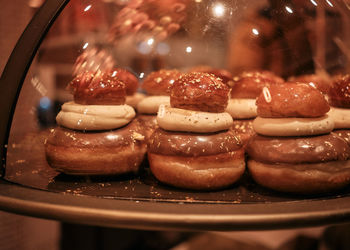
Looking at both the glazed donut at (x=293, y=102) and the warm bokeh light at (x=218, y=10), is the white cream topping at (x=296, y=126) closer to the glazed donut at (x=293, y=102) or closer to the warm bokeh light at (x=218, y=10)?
the glazed donut at (x=293, y=102)

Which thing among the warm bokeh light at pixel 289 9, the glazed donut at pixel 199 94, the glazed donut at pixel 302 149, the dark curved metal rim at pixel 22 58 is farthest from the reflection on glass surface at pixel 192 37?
the glazed donut at pixel 302 149

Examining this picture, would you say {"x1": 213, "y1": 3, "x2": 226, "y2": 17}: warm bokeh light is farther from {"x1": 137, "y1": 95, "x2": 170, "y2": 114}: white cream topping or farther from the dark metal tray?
the dark metal tray

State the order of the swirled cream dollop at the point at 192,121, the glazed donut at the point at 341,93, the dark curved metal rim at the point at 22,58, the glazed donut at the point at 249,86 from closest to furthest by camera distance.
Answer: the dark curved metal rim at the point at 22,58 → the swirled cream dollop at the point at 192,121 → the glazed donut at the point at 341,93 → the glazed donut at the point at 249,86

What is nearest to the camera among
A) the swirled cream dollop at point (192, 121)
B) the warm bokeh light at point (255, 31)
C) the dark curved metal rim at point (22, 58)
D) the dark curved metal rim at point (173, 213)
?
the dark curved metal rim at point (173, 213)

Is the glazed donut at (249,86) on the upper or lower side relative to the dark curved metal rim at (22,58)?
lower

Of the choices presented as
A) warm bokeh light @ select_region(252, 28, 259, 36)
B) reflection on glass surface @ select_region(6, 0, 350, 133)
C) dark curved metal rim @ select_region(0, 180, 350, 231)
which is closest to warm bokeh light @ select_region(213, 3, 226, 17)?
reflection on glass surface @ select_region(6, 0, 350, 133)

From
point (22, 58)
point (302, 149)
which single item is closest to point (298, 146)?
point (302, 149)

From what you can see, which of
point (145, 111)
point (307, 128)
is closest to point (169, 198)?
point (307, 128)
